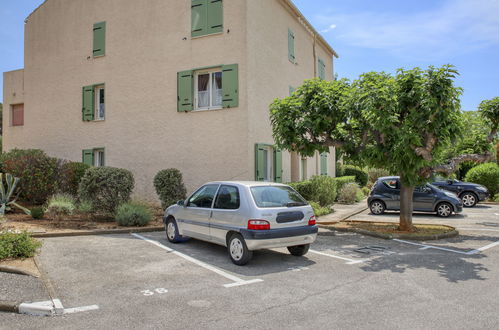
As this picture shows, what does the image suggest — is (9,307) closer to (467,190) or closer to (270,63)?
(270,63)

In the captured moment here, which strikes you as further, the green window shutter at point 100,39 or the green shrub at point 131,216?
the green window shutter at point 100,39

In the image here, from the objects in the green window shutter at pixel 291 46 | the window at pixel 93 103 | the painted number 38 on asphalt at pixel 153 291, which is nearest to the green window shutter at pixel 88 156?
the window at pixel 93 103

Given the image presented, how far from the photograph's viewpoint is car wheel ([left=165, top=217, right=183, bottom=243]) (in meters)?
8.28

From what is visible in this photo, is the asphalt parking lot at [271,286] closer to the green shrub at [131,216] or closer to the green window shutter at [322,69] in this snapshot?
the green shrub at [131,216]

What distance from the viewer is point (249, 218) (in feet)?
20.8

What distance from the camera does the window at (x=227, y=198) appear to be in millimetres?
6832

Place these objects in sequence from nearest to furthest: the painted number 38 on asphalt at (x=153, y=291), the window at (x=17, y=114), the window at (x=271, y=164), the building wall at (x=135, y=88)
Answer: the painted number 38 on asphalt at (x=153, y=291) → the building wall at (x=135, y=88) → the window at (x=271, y=164) → the window at (x=17, y=114)

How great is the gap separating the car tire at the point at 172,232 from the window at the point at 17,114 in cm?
1427

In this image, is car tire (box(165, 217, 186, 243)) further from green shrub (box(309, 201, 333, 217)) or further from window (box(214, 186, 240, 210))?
green shrub (box(309, 201, 333, 217))

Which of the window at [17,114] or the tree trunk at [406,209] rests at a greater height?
the window at [17,114]

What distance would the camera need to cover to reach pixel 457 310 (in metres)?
4.48

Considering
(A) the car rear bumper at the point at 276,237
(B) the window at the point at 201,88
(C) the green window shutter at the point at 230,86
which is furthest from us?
(B) the window at the point at 201,88

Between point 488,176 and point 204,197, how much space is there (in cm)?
1770

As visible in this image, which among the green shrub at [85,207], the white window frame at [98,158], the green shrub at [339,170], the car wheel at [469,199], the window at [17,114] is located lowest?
the car wheel at [469,199]
